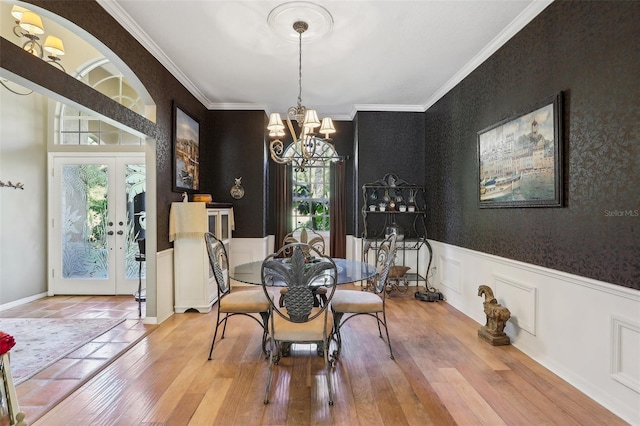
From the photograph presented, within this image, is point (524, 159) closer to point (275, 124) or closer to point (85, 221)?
point (275, 124)

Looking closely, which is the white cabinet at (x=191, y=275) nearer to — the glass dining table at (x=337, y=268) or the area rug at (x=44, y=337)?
the area rug at (x=44, y=337)

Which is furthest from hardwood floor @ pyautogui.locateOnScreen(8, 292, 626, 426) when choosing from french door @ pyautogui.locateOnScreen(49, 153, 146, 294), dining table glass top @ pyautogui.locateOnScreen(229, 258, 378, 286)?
french door @ pyautogui.locateOnScreen(49, 153, 146, 294)

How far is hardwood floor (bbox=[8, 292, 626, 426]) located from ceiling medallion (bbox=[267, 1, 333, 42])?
9.62 ft

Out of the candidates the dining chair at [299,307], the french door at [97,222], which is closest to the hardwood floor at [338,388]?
the dining chair at [299,307]

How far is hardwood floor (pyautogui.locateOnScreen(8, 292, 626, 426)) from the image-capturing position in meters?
1.93

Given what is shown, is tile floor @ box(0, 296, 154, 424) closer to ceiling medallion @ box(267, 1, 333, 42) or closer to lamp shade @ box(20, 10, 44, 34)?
lamp shade @ box(20, 10, 44, 34)

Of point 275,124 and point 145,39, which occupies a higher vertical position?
point 145,39

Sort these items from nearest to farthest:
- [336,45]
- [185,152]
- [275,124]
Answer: [275,124], [336,45], [185,152]

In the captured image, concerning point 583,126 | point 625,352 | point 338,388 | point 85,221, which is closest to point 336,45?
point 583,126

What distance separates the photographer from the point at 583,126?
7.36 ft

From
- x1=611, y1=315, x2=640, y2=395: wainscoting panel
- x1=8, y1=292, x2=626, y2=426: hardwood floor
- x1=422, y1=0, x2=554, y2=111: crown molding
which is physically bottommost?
x1=8, y1=292, x2=626, y2=426: hardwood floor

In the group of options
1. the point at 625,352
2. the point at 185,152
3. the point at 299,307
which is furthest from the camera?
the point at 185,152

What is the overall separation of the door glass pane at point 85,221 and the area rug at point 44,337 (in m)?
1.08

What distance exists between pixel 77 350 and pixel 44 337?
587mm
